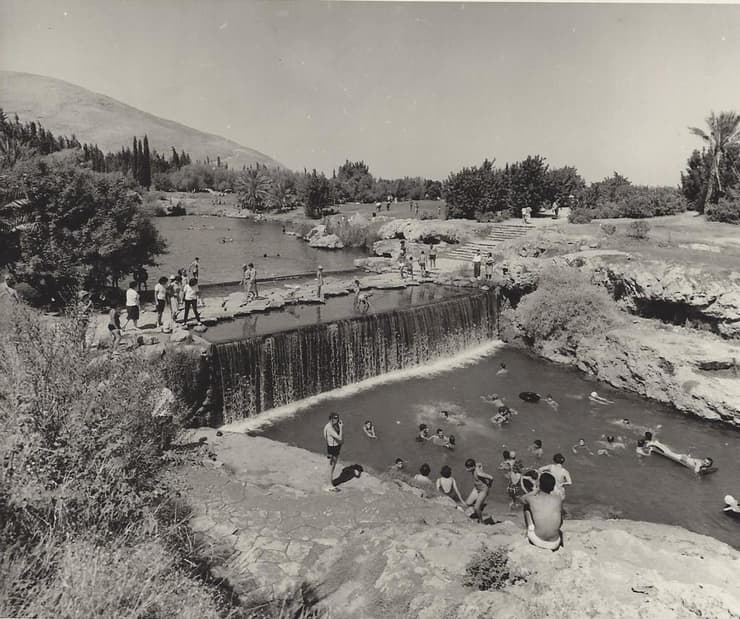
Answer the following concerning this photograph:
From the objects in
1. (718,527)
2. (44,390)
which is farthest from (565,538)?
(44,390)

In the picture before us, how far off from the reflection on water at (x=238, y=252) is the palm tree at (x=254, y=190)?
57.4 feet

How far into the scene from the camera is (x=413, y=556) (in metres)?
7.77

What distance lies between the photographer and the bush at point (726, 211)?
109ft

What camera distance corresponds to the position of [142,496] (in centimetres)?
634

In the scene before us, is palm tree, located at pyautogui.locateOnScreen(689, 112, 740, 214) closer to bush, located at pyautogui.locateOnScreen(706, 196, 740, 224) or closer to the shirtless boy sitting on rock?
bush, located at pyautogui.locateOnScreen(706, 196, 740, 224)

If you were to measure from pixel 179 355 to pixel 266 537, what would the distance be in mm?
7489

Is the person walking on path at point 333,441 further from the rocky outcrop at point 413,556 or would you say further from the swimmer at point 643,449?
the swimmer at point 643,449

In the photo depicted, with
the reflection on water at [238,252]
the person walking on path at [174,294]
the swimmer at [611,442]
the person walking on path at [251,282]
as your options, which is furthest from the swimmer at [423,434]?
the reflection on water at [238,252]

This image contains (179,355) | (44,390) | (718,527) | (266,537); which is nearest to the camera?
(44,390)

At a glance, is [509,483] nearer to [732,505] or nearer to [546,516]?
[732,505]

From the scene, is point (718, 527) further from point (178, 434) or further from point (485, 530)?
point (178, 434)

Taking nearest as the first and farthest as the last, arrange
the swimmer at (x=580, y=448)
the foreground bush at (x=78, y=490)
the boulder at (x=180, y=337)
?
the foreground bush at (x=78, y=490) → the swimmer at (x=580, y=448) → the boulder at (x=180, y=337)

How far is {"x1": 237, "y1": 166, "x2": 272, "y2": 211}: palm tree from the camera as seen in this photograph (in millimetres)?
82500

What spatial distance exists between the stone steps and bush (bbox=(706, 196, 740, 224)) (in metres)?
12.0
